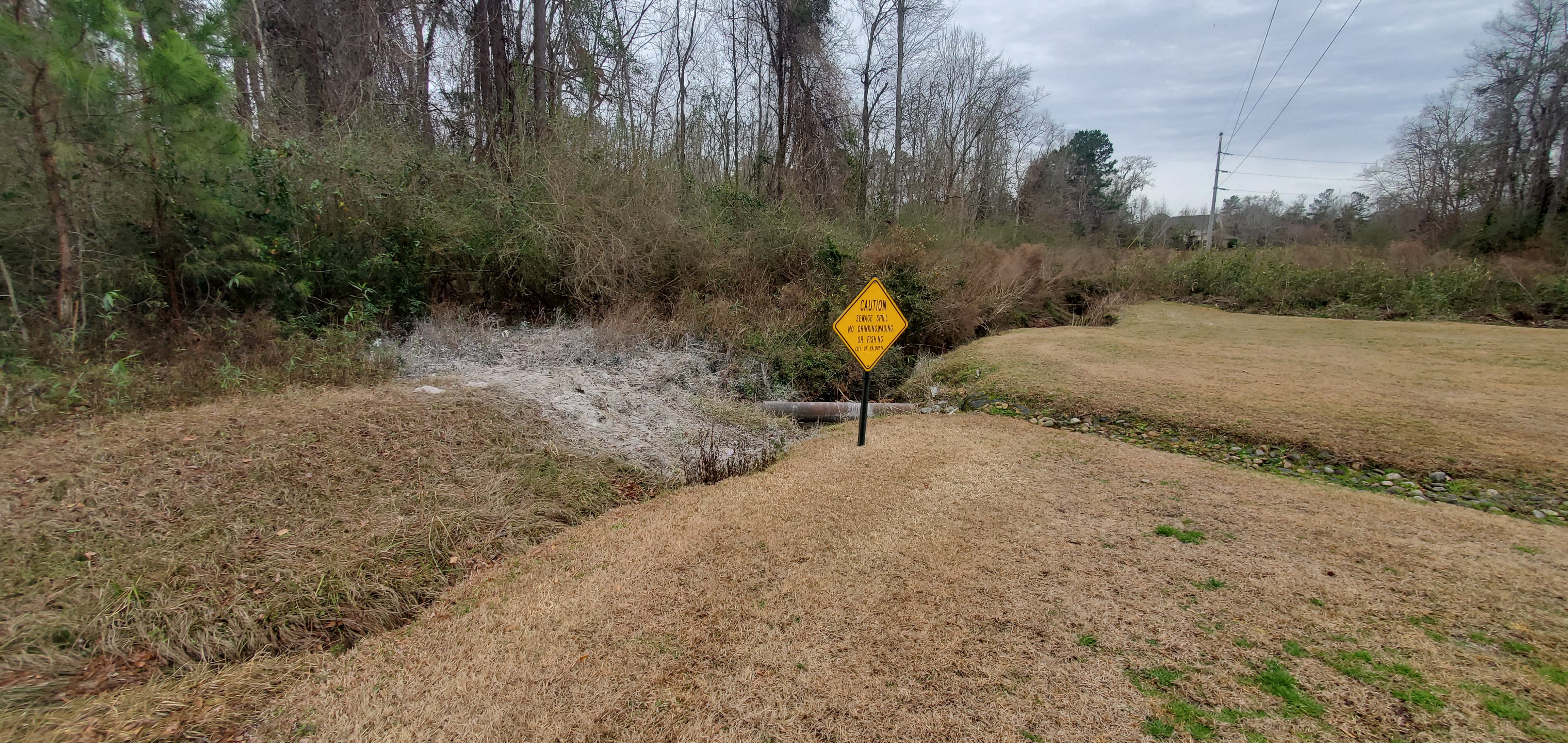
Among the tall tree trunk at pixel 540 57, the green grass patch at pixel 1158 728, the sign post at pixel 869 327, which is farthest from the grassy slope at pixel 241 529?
the tall tree trunk at pixel 540 57

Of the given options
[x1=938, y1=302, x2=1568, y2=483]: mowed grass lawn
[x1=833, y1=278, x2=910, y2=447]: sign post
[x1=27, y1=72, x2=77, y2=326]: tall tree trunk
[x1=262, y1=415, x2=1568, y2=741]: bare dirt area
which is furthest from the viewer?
[x1=833, y1=278, x2=910, y2=447]: sign post

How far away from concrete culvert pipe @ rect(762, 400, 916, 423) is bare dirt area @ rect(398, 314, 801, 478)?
0.58 metres

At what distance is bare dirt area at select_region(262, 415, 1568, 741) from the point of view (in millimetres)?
2045

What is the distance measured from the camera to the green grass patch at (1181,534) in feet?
11.1

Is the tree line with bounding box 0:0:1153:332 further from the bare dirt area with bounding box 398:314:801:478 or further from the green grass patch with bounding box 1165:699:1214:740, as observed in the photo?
the green grass patch with bounding box 1165:699:1214:740

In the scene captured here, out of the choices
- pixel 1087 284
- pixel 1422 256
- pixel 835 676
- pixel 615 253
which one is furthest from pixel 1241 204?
pixel 835 676

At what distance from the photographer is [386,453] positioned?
426cm

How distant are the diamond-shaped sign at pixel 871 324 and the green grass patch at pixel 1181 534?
2.76m

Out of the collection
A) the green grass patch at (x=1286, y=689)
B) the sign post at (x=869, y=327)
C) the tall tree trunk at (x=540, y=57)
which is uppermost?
the tall tree trunk at (x=540, y=57)

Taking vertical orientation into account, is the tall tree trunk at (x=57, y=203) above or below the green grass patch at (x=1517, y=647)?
above

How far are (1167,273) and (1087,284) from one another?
320 cm

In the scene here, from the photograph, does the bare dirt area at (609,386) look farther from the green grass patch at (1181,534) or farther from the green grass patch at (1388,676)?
the green grass patch at (1388,676)

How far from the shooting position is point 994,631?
2539mm

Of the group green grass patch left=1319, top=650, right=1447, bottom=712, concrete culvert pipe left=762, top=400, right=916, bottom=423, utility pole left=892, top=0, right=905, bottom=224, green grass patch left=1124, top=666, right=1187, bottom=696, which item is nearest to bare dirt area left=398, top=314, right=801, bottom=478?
concrete culvert pipe left=762, top=400, right=916, bottom=423
